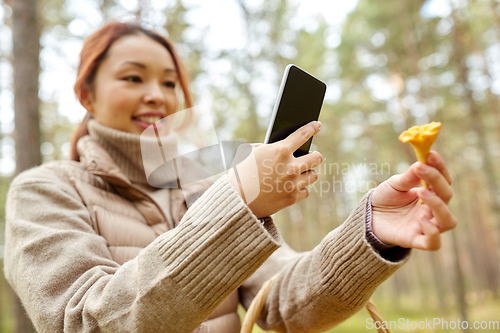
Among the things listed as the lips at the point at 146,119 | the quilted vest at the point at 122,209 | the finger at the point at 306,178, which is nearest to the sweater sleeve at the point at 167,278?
the finger at the point at 306,178

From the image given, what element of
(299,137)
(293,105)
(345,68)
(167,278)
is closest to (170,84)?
(293,105)

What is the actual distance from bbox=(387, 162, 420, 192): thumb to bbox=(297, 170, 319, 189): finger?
0.84 feet

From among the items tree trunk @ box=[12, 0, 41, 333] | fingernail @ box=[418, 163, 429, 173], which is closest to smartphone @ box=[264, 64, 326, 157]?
fingernail @ box=[418, 163, 429, 173]

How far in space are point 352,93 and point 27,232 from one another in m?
9.53

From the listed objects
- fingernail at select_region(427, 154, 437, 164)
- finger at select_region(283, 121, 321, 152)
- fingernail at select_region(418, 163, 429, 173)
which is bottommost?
fingernail at select_region(418, 163, 429, 173)

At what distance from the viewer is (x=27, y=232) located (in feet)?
3.58

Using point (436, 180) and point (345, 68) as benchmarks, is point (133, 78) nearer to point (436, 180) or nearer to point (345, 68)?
point (436, 180)

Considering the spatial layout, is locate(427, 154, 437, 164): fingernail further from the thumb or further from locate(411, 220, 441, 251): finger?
locate(411, 220, 441, 251): finger

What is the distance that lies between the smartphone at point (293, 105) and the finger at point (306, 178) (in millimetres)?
169

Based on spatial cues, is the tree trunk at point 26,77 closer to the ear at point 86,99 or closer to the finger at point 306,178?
the ear at point 86,99

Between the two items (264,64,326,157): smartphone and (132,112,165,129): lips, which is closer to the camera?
(264,64,326,157): smartphone

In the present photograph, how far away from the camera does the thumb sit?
37.2 inches

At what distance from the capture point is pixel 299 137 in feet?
3.22

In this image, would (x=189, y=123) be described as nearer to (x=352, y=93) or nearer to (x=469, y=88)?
(x=469, y=88)
